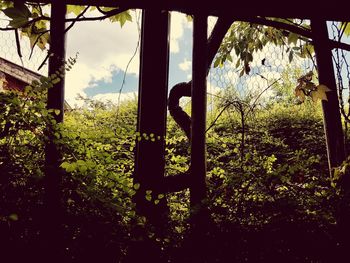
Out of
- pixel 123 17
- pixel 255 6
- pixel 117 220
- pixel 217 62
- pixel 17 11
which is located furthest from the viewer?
pixel 217 62

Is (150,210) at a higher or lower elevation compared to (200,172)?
lower

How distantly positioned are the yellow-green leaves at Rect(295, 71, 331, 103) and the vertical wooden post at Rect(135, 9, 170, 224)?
0.79 metres

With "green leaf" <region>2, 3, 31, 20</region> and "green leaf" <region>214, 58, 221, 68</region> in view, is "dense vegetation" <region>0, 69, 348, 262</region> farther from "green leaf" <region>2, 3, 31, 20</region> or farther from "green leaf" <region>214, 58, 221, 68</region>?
"green leaf" <region>214, 58, 221, 68</region>

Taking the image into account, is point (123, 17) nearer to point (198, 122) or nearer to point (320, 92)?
point (198, 122)

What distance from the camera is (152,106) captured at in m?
1.64

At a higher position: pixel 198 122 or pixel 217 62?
pixel 217 62

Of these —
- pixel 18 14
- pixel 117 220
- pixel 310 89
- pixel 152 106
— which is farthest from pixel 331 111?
pixel 18 14

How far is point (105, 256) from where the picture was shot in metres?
1.07

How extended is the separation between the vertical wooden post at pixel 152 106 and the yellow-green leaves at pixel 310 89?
2.61ft

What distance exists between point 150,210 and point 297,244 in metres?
0.75

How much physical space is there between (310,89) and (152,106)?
2.99 feet

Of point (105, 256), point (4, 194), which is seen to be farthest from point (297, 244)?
point (4, 194)

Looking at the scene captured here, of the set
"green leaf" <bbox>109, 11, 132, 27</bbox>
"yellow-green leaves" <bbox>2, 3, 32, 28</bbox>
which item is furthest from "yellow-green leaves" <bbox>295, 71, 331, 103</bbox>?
"yellow-green leaves" <bbox>2, 3, 32, 28</bbox>

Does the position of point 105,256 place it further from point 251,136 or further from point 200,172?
point 251,136
